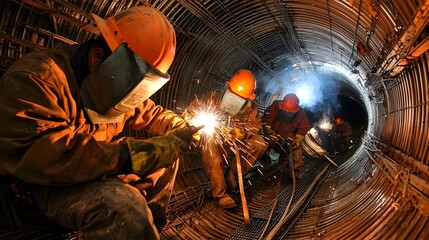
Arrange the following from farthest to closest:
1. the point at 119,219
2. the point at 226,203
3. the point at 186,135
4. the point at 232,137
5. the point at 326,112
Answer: the point at 326,112 < the point at 232,137 < the point at 226,203 < the point at 186,135 < the point at 119,219

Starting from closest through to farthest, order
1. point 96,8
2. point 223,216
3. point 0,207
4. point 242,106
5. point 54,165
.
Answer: point 54,165 < point 0,207 < point 96,8 < point 223,216 < point 242,106

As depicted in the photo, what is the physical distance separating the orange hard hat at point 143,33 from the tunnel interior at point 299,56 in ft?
2.81

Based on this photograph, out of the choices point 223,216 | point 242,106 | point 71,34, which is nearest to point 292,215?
point 223,216

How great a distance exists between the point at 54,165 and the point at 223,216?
9.16 feet

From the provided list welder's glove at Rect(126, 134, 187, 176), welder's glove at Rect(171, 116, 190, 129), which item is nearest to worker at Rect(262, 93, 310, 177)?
welder's glove at Rect(171, 116, 190, 129)

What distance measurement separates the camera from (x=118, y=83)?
2.23 metres

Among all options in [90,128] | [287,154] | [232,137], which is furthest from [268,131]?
[90,128]

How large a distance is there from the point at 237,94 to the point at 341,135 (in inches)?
309

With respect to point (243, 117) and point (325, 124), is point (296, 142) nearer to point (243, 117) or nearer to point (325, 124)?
point (243, 117)

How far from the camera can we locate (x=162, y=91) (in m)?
4.91

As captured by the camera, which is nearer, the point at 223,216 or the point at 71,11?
the point at 71,11

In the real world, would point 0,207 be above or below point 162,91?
below

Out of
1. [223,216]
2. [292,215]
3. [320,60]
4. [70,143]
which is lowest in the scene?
[223,216]

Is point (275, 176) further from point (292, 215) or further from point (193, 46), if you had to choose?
point (193, 46)
